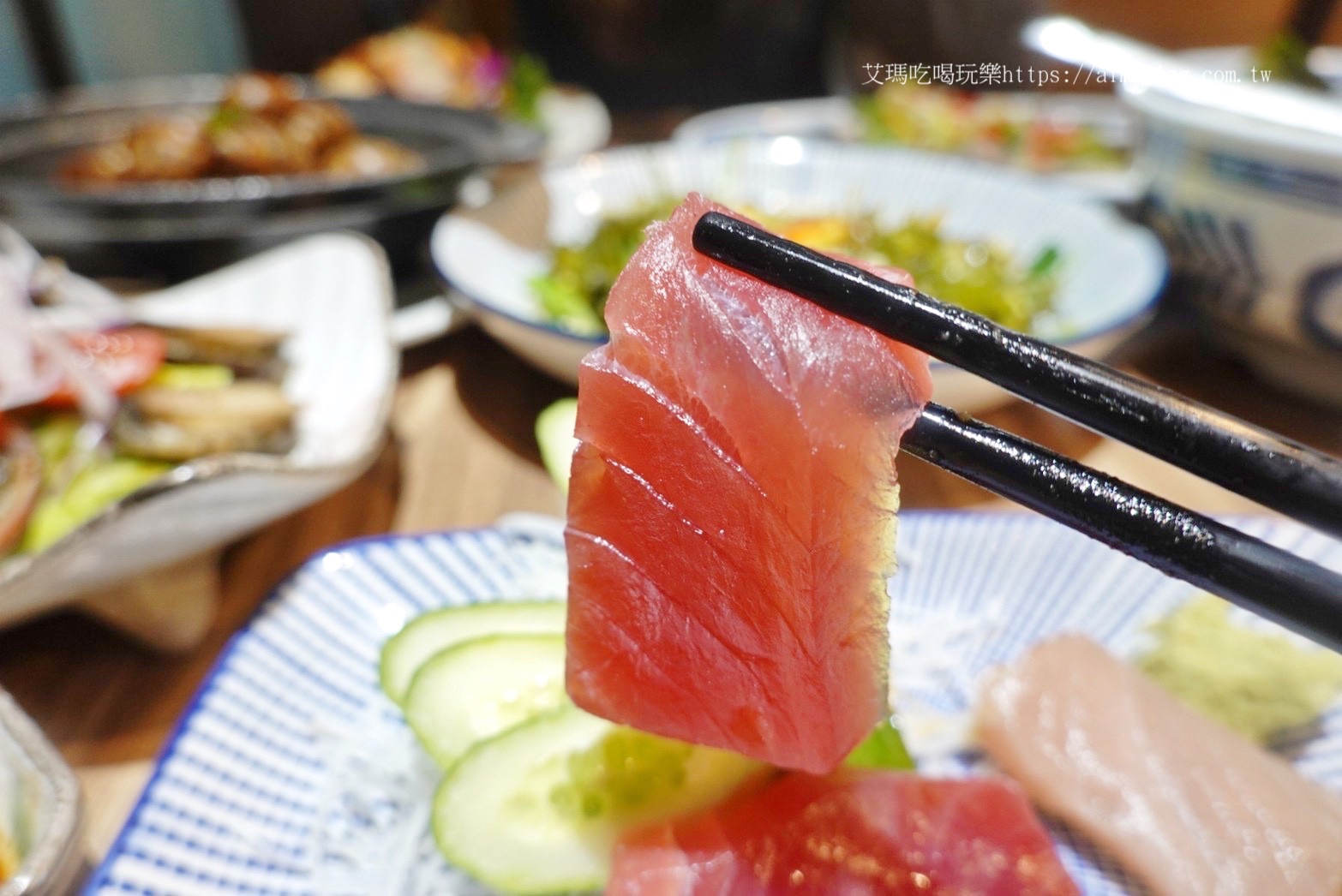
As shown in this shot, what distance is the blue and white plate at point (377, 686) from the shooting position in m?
0.88

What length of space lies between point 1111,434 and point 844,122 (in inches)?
127

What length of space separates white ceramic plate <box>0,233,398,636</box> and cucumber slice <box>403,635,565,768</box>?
38cm

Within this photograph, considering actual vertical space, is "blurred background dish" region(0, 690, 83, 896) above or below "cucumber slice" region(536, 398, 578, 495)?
below

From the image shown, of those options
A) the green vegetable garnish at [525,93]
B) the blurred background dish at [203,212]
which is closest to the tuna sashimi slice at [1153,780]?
the blurred background dish at [203,212]

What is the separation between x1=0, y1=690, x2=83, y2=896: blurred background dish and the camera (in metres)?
0.74

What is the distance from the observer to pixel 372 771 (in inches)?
39.1

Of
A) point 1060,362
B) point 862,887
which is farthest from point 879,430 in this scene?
point 862,887

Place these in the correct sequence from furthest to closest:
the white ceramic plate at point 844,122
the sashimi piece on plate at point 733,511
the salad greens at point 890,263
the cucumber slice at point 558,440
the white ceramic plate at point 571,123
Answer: the white ceramic plate at point 571,123, the white ceramic plate at point 844,122, the salad greens at point 890,263, the cucumber slice at point 558,440, the sashimi piece on plate at point 733,511

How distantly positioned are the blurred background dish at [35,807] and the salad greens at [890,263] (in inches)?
51.4

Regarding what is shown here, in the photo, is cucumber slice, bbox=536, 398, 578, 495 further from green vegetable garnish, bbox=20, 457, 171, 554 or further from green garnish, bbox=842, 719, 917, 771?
green vegetable garnish, bbox=20, 457, 171, 554

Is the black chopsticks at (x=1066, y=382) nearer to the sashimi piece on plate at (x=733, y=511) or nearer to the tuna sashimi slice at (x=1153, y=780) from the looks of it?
the sashimi piece on plate at (x=733, y=511)

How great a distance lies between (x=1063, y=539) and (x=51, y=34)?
5169 millimetres

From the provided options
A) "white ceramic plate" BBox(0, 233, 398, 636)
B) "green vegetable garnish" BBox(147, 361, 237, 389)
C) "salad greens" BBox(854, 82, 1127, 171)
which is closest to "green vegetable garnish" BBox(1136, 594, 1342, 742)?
"white ceramic plate" BBox(0, 233, 398, 636)

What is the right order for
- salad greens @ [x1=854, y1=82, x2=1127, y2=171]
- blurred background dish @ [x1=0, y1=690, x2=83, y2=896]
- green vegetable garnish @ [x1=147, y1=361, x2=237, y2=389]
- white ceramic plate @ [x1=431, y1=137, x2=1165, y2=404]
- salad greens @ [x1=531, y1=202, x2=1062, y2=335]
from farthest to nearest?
1. salad greens @ [x1=854, y1=82, x2=1127, y2=171]
2. salad greens @ [x1=531, y1=202, x2=1062, y2=335]
3. white ceramic plate @ [x1=431, y1=137, x2=1165, y2=404]
4. green vegetable garnish @ [x1=147, y1=361, x2=237, y2=389]
5. blurred background dish @ [x1=0, y1=690, x2=83, y2=896]
